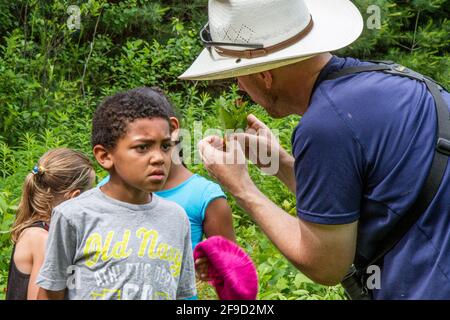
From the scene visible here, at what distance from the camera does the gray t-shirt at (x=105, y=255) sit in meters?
2.62

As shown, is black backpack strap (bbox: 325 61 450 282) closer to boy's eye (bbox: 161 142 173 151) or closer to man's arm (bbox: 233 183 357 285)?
man's arm (bbox: 233 183 357 285)

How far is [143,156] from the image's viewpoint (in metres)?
2.77

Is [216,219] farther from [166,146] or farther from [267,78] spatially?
[267,78]

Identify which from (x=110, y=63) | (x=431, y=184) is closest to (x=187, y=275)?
(x=431, y=184)

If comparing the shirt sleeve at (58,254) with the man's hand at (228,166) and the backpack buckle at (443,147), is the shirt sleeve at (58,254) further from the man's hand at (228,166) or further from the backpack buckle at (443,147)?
the backpack buckle at (443,147)

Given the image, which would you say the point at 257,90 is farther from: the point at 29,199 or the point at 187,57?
the point at 187,57

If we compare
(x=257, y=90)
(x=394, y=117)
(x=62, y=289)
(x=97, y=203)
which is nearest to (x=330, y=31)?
(x=257, y=90)

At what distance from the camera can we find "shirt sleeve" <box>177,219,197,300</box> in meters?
2.84

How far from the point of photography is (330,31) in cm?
300

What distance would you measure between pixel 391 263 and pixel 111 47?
311 inches

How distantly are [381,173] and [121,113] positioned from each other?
3.12 ft

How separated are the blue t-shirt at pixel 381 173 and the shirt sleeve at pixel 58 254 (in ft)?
2.64

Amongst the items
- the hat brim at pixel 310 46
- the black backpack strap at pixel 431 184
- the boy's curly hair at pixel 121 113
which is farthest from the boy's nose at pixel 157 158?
the black backpack strap at pixel 431 184

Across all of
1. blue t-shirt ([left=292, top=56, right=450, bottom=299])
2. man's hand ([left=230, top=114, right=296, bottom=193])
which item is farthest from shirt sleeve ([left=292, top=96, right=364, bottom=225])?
man's hand ([left=230, top=114, right=296, bottom=193])
